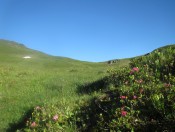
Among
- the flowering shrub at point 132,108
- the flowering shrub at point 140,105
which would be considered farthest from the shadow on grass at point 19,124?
the flowering shrub at point 140,105

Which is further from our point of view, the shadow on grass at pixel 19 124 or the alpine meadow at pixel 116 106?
the shadow on grass at pixel 19 124

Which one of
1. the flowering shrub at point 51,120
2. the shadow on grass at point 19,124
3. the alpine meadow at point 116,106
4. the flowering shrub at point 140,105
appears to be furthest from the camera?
the shadow on grass at point 19,124

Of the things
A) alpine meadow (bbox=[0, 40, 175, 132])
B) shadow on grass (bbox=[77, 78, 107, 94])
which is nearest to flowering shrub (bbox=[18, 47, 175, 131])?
alpine meadow (bbox=[0, 40, 175, 132])

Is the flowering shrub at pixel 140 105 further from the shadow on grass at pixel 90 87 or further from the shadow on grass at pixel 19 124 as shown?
the shadow on grass at pixel 90 87

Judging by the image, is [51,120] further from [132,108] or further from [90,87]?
[90,87]

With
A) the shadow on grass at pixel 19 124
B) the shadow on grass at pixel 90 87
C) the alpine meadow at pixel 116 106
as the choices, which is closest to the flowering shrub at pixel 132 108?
the alpine meadow at pixel 116 106

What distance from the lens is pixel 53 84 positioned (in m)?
15.8

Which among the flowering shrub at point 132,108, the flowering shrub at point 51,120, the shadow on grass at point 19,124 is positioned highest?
the flowering shrub at point 132,108

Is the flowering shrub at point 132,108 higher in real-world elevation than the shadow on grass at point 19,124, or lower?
higher

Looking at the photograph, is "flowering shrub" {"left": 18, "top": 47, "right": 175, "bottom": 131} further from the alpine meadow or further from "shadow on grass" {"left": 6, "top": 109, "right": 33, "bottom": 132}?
"shadow on grass" {"left": 6, "top": 109, "right": 33, "bottom": 132}

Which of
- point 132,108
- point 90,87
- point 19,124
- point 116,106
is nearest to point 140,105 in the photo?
point 132,108

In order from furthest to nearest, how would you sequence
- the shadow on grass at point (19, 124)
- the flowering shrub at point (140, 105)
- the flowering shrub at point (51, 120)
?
the shadow on grass at point (19, 124)
the flowering shrub at point (51, 120)
the flowering shrub at point (140, 105)

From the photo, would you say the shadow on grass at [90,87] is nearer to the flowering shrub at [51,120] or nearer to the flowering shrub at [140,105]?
the flowering shrub at [140,105]

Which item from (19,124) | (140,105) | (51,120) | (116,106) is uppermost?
(140,105)
